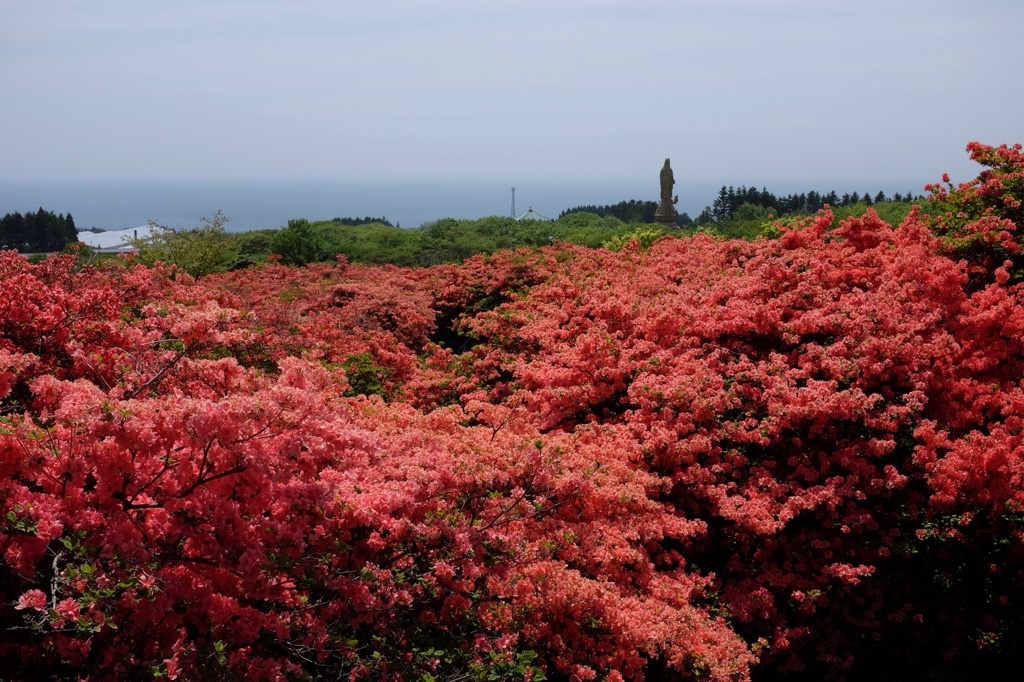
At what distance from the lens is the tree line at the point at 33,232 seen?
38.8 metres

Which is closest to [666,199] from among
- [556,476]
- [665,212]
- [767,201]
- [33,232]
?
[665,212]

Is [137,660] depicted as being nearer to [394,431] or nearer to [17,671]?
[17,671]

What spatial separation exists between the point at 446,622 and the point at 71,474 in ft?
7.75

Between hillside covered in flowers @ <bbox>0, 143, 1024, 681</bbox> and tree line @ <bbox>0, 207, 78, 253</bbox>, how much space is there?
34.9m

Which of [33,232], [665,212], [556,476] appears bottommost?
[556,476]

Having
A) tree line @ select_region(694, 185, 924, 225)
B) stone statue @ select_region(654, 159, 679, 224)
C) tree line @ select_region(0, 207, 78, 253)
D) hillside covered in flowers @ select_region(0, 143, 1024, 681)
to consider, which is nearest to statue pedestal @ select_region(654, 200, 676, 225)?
stone statue @ select_region(654, 159, 679, 224)

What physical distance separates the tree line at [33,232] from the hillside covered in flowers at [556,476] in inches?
1374

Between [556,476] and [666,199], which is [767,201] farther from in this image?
[556,476]

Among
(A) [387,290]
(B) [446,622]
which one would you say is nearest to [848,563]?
(B) [446,622]

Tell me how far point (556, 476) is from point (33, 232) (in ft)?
141

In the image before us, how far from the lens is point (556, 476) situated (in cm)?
568

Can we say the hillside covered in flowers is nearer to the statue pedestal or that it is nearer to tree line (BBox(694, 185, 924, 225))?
the statue pedestal

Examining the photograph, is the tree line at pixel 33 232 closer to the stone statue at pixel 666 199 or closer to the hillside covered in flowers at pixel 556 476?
the stone statue at pixel 666 199

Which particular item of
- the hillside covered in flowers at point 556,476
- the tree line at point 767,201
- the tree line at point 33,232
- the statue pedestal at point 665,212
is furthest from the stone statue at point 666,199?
the tree line at point 33,232
